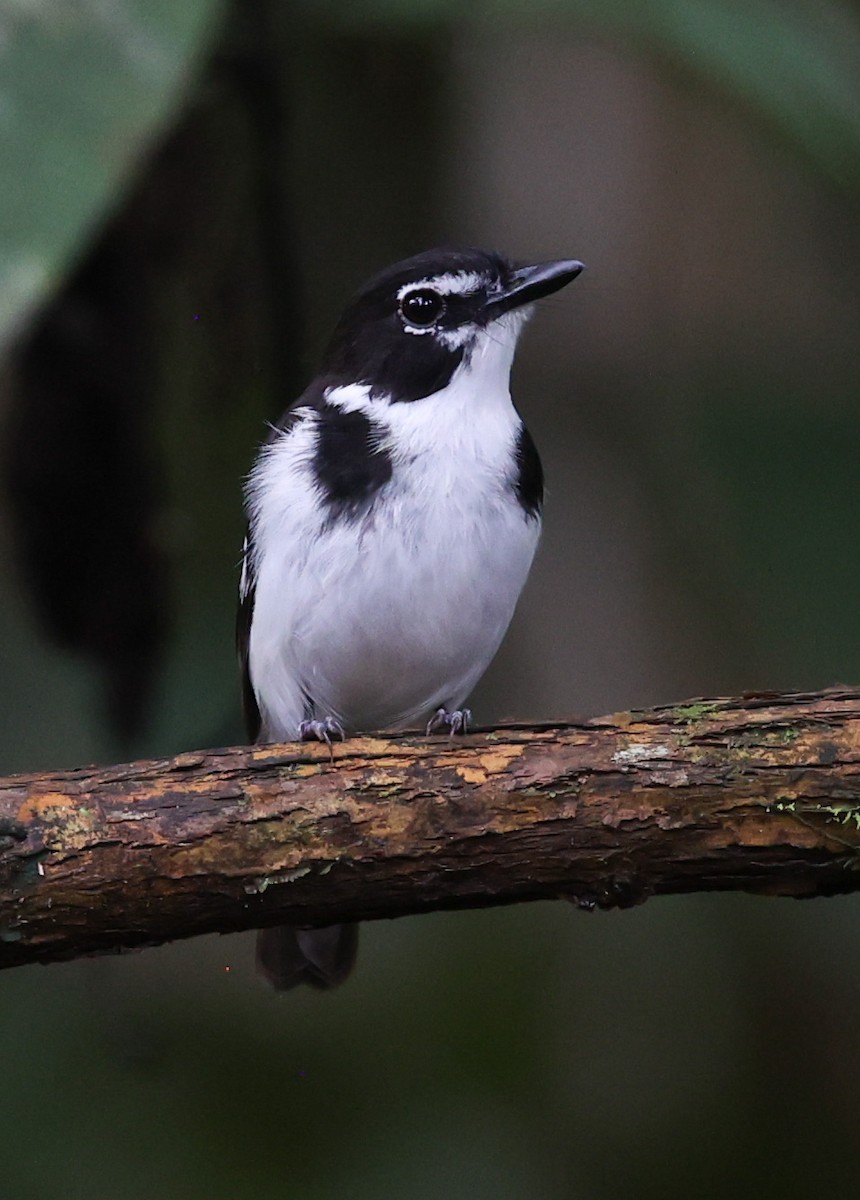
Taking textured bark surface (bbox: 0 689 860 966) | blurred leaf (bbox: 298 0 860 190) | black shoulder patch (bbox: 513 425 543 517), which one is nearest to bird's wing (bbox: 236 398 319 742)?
black shoulder patch (bbox: 513 425 543 517)

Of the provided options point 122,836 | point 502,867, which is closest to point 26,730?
point 122,836

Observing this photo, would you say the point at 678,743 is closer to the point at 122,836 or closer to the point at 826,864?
the point at 826,864

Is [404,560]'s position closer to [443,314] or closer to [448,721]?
[448,721]

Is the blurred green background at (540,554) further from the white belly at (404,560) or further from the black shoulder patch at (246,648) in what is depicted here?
the white belly at (404,560)

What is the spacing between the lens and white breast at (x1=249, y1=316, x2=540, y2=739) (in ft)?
10.5

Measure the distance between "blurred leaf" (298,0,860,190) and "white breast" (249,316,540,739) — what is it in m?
0.73

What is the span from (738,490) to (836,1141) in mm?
1784

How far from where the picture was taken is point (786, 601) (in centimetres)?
396

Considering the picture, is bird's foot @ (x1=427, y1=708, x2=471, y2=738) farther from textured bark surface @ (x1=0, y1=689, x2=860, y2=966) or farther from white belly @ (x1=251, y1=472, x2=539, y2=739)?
textured bark surface @ (x1=0, y1=689, x2=860, y2=966)

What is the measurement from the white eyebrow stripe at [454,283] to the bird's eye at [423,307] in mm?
13

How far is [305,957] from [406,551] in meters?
1.05

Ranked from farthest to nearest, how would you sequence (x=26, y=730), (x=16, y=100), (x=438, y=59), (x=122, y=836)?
(x=438, y=59), (x=26, y=730), (x=16, y=100), (x=122, y=836)

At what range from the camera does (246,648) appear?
3.70 m

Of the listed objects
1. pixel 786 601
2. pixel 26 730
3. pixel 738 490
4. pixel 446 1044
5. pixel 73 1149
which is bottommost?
pixel 73 1149
